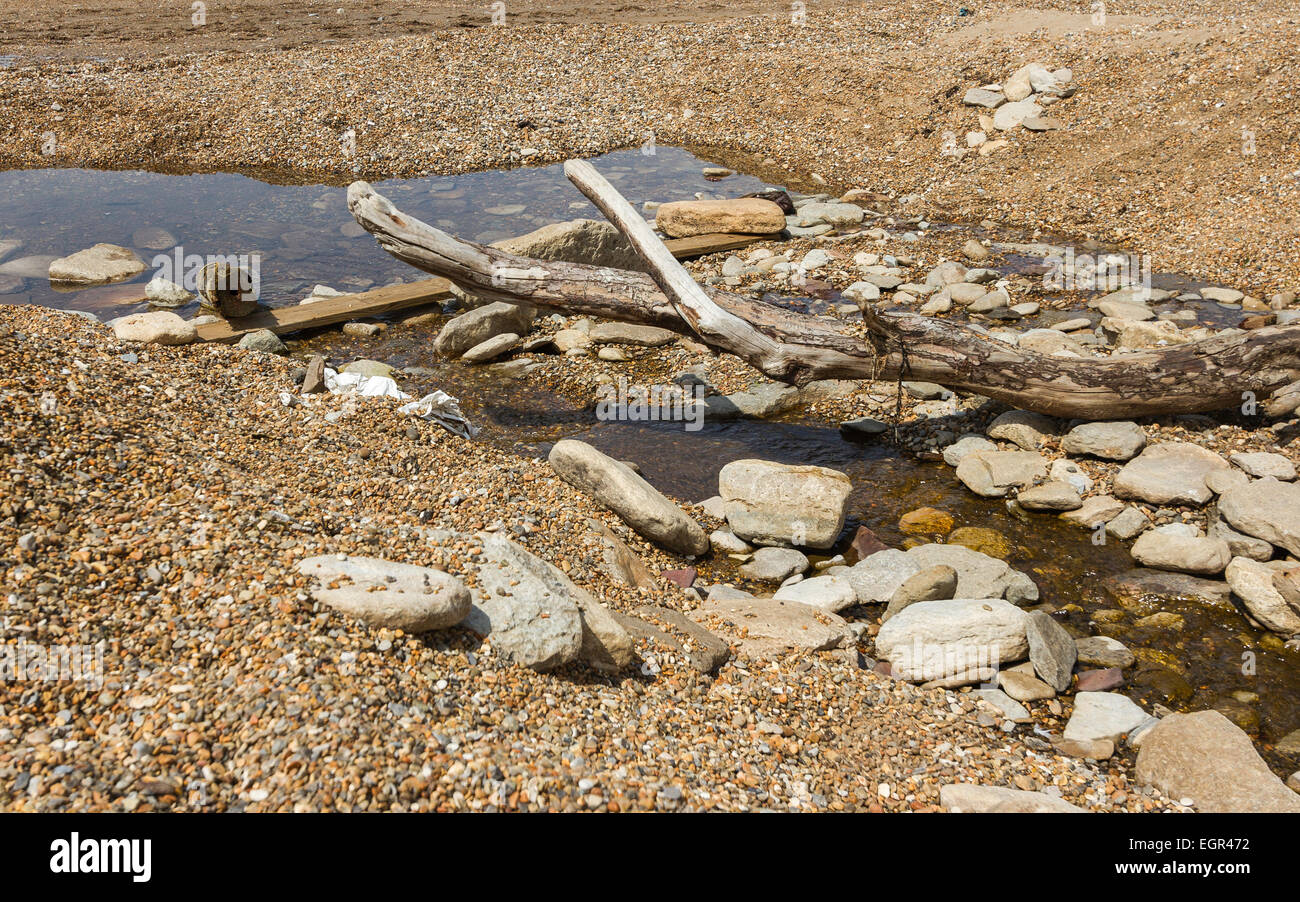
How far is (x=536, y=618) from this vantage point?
3912mm

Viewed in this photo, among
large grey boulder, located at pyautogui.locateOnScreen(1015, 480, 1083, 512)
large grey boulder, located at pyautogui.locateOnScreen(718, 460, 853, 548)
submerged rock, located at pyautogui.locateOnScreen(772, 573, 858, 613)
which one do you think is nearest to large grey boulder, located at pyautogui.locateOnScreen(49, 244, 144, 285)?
large grey boulder, located at pyautogui.locateOnScreen(718, 460, 853, 548)

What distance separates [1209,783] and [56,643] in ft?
16.1

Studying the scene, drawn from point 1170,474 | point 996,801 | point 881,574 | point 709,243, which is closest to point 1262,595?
point 1170,474

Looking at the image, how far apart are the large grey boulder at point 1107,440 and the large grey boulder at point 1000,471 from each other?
270 mm

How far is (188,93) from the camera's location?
51.5 ft

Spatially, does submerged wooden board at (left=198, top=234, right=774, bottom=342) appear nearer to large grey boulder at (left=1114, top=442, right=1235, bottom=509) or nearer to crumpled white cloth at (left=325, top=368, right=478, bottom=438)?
crumpled white cloth at (left=325, top=368, right=478, bottom=438)

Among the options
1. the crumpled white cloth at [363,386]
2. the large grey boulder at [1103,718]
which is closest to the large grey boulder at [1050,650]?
the large grey boulder at [1103,718]

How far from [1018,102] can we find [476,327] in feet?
30.8

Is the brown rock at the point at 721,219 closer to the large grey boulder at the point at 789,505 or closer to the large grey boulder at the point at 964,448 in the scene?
the large grey boulder at the point at 964,448

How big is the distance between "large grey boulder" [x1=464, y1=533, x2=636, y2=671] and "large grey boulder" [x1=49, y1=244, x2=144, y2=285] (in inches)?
333

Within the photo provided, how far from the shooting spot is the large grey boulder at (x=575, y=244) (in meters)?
9.55

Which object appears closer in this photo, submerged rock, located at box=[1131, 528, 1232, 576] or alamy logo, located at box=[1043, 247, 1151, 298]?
submerged rock, located at box=[1131, 528, 1232, 576]

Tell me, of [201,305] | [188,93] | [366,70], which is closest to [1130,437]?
[201,305]

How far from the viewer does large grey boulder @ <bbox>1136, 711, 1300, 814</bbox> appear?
377 cm
